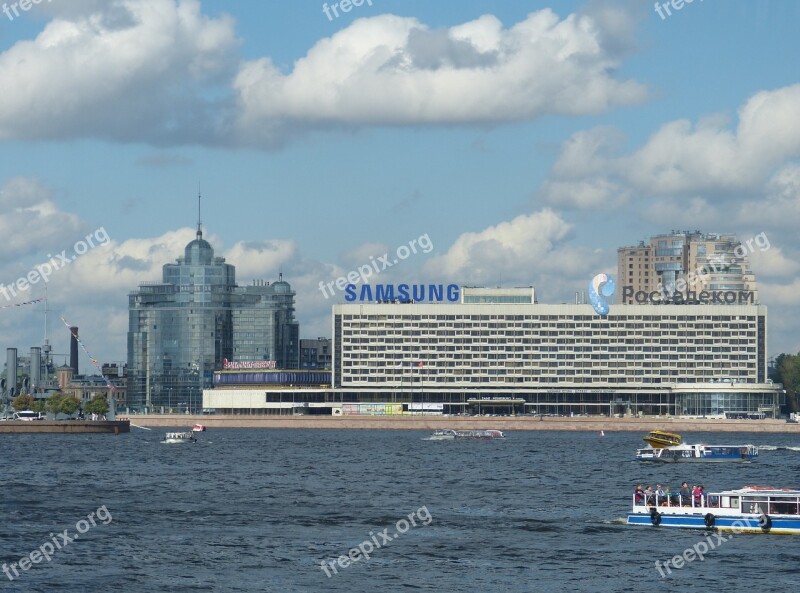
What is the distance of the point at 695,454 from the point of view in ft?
532

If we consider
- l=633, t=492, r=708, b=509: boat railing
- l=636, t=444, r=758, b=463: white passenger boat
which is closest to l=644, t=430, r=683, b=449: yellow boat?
l=636, t=444, r=758, b=463: white passenger boat

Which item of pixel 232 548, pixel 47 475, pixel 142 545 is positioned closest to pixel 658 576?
pixel 232 548

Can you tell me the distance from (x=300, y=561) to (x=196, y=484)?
48.6 metres

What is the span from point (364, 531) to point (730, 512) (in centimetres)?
2177

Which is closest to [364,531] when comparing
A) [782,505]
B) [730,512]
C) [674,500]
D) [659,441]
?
[674,500]

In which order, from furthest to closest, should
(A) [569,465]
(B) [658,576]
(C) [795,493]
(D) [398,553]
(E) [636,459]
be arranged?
1. (E) [636,459]
2. (A) [569,465]
3. (C) [795,493]
4. (D) [398,553]
5. (B) [658,576]

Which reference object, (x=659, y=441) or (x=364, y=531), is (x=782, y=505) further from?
(x=659, y=441)

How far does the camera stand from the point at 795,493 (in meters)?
87.2

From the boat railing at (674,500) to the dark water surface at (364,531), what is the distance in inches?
80.6

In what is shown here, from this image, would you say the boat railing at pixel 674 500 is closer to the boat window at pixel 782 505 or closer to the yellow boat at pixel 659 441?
the boat window at pixel 782 505

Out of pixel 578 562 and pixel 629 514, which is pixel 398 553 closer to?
pixel 578 562

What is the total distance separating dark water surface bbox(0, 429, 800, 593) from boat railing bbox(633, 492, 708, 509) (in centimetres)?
205

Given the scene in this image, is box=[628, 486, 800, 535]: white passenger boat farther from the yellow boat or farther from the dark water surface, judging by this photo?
the yellow boat

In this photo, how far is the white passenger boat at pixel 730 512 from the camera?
85938 millimetres
